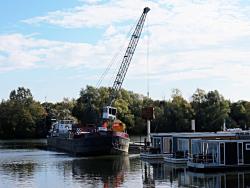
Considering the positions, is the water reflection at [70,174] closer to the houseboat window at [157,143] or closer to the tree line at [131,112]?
the houseboat window at [157,143]

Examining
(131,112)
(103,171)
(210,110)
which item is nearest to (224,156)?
(103,171)

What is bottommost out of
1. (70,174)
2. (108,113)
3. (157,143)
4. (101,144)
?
(70,174)

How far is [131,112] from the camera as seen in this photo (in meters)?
177

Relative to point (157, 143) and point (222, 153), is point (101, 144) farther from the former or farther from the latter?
point (222, 153)

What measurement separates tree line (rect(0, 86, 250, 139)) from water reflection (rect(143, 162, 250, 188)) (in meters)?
93.1

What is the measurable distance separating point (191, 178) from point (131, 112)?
12872 cm

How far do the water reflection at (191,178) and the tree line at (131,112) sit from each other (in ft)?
306

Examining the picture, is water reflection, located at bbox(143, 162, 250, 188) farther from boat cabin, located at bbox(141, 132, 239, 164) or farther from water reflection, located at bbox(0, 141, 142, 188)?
boat cabin, located at bbox(141, 132, 239, 164)

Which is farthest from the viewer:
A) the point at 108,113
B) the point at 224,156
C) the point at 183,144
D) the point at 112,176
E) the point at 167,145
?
the point at 108,113

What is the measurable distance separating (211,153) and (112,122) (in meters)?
43.4

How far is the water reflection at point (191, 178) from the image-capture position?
44.3 m

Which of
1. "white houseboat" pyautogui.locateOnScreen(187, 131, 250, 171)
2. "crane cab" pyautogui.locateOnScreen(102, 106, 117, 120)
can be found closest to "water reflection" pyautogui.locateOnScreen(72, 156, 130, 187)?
"white houseboat" pyautogui.locateOnScreen(187, 131, 250, 171)

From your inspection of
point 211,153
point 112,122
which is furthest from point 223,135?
point 112,122

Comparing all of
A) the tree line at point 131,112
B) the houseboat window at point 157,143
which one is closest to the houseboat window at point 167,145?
the houseboat window at point 157,143
